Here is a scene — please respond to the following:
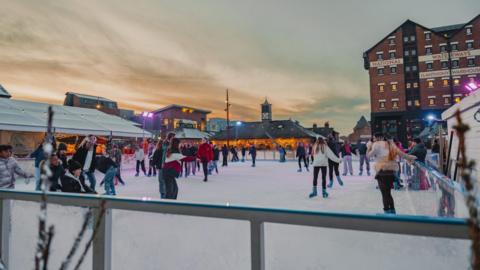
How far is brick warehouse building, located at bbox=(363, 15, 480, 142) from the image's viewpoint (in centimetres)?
3541

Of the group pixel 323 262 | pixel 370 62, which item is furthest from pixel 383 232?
pixel 370 62

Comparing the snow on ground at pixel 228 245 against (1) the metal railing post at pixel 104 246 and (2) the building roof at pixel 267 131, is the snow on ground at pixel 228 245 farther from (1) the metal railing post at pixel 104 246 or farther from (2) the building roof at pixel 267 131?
(2) the building roof at pixel 267 131

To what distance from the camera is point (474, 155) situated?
177 inches

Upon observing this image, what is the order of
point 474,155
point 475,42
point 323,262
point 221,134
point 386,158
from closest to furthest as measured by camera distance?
point 323,262, point 474,155, point 386,158, point 475,42, point 221,134

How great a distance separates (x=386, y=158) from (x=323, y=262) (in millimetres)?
3984

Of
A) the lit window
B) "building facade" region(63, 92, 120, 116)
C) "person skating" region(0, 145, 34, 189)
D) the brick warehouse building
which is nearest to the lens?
"person skating" region(0, 145, 34, 189)

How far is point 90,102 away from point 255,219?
59.5 meters

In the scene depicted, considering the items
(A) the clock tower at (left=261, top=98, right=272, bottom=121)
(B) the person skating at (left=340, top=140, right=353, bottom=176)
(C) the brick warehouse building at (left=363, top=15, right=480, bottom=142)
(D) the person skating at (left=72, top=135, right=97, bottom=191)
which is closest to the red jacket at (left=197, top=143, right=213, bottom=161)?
(D) the person skating at (left=72, top=135, right=97, bottom=191)

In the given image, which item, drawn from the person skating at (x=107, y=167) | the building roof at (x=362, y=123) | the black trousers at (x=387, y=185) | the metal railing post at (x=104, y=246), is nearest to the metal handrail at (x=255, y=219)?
the metal railing post at (x=104, y=246)

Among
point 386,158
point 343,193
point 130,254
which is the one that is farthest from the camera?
point 343,193

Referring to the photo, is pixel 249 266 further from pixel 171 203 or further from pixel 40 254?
pixel 40 254

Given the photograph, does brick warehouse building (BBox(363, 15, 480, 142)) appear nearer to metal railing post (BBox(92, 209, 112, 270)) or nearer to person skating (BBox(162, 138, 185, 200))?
person skating (BBox(162, 138, 185, 200))

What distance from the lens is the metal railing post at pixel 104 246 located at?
204 cm

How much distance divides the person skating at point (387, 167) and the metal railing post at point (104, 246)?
14.8 ft
